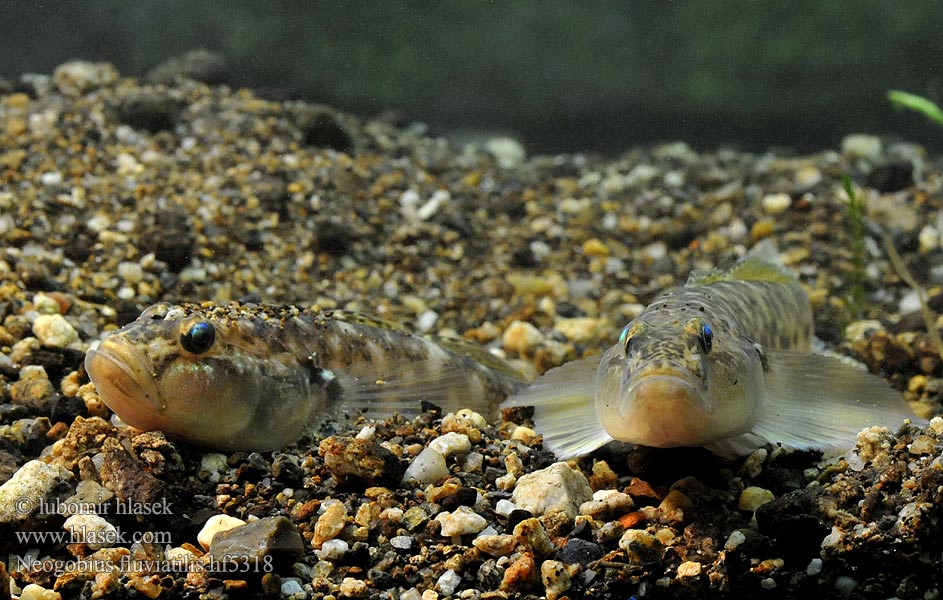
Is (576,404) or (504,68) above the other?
(504,68)

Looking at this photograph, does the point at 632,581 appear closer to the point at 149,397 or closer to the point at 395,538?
the point at 395,538

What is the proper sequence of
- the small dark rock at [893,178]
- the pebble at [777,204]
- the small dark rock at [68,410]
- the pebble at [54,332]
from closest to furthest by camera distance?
the small dark rock at [68,410], the pebble at [54,332], the pebble at [777,204], the small dark rock at [893,178]

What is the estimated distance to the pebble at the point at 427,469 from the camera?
9.43ft

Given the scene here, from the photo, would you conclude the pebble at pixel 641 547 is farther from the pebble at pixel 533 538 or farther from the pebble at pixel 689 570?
the pebble at pixel 533 538

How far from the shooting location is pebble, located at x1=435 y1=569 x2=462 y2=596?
2.30 metres

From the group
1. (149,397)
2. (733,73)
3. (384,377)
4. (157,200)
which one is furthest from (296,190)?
(733,73)

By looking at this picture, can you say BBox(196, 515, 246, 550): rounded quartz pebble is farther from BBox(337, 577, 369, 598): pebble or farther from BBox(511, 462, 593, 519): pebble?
BBox(511, 462, 593, 519): pebble

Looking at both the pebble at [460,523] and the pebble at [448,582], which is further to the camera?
the pebble at [460,523]

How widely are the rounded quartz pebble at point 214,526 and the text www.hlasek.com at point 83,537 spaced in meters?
0.15

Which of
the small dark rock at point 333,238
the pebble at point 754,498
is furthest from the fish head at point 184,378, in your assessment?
the small dark rock at point 333,238

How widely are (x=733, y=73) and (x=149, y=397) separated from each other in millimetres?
8804

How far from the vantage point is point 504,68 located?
10062 millimetres

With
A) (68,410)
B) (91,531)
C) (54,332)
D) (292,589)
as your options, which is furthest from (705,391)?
(54,332)

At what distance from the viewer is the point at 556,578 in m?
2.27
